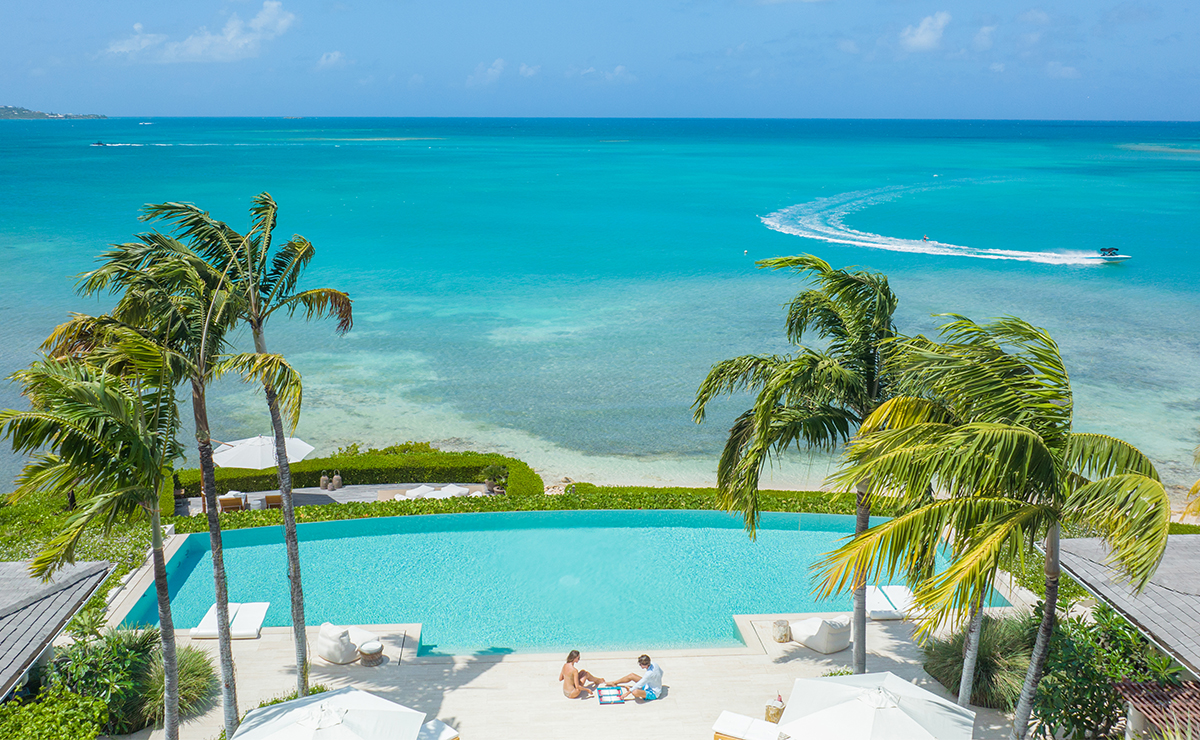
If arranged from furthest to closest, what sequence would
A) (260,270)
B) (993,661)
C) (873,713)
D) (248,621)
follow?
(248,621), (993,661), (260,270), (873,713)

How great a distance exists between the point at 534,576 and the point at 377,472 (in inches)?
280

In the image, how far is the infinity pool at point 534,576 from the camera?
1627cm

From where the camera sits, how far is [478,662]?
14586mm

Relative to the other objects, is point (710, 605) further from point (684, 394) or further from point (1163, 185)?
point (1163, 185)

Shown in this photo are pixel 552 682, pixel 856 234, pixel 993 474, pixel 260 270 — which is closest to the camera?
pixel 993 474

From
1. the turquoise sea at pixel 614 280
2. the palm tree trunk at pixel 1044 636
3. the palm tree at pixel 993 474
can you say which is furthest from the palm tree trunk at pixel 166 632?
the turquoise sea at pixel 614 280

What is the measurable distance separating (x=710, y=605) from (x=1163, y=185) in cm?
10292

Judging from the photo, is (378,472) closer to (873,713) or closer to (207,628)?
(207,628)

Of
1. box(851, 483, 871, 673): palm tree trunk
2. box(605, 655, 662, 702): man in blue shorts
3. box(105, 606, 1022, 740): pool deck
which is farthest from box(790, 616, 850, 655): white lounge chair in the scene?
box(605, 655, 662, 702): man in blue shorts

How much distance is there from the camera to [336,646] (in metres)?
14.0

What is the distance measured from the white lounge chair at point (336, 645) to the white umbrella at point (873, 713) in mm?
6803

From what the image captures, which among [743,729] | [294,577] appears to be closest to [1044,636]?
[743,729]

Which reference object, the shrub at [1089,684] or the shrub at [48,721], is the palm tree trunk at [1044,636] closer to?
the shrub at [1089,684]

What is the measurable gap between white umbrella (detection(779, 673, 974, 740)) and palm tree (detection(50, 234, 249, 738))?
717 cm
